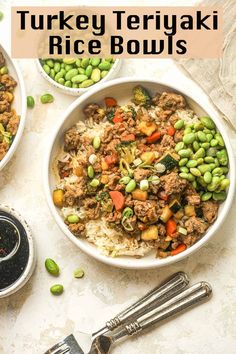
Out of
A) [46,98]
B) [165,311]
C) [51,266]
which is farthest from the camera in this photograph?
[46,98]

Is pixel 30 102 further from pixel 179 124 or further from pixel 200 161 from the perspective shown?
pixel 200 161

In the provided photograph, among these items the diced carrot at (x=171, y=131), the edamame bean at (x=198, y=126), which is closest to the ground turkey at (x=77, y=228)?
the diced carrot at (x=171, y=131)

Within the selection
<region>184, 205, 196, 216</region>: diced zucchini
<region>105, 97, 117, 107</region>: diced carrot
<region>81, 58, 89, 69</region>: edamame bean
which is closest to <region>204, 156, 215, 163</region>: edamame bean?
<region>184, 205, 196, 216</region>: diced zucchini

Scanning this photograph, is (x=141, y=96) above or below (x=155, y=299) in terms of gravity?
above

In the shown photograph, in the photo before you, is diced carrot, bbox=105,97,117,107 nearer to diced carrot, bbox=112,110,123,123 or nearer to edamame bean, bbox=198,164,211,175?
diced carrot, bbox=112,110,123,123

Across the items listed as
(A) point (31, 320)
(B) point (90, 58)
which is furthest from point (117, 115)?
(A) point (31, 320)

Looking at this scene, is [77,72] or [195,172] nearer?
[195,172]

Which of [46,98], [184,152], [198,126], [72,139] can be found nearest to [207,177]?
[184,152]

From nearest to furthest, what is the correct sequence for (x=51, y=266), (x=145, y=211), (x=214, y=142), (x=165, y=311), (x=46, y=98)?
1. (x=145, y=211)
2. (x=214, y=142)
3. (x=165, y=311)
4. (x=51, y=266)
5. (x=46, y=98)
